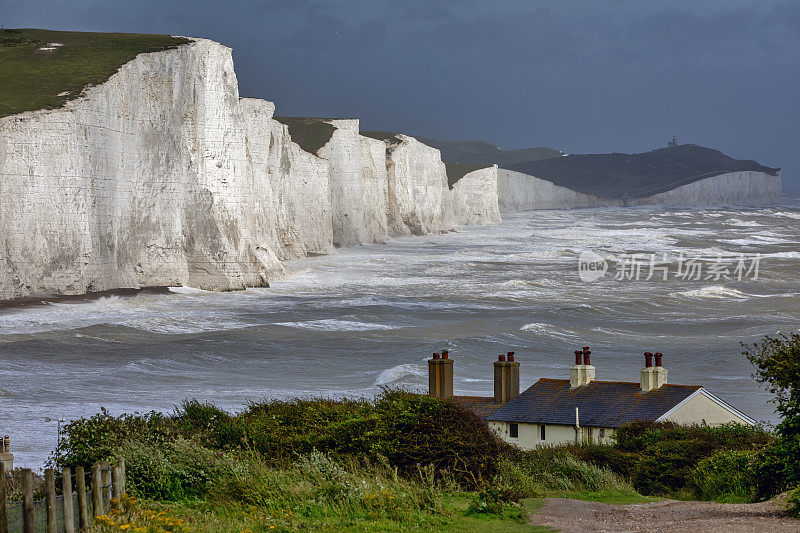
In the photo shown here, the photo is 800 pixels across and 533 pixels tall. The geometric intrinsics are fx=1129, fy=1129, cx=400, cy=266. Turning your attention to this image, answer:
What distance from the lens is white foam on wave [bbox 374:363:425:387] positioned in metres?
30.4

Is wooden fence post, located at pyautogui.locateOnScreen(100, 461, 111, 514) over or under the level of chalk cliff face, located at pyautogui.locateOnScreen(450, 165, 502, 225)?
under

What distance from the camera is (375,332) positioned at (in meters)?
41.9

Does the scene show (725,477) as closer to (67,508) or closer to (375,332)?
(67,508)

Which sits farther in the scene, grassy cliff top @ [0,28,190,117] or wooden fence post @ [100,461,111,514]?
grassy cliff top @ [0,28,190,117]

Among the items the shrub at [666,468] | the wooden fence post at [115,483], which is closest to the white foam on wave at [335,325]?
the shrub at [666,468]

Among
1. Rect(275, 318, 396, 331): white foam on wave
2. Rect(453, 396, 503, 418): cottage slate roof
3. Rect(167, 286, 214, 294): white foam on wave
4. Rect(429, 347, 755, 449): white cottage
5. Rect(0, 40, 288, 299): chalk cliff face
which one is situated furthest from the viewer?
Rect(167, 286, 214, 294): white foam on wave

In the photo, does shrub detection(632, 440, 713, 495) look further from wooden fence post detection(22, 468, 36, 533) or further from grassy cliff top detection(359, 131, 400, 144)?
grassy cliff top detection(359, 131, 400, 144)

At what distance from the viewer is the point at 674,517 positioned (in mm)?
10719

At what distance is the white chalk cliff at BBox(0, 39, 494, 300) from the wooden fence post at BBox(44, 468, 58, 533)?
37.3 meters

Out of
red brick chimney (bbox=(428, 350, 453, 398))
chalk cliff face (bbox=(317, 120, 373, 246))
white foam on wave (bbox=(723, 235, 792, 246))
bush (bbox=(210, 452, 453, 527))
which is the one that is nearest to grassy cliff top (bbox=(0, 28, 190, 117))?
chalk cliff face (bbox=(317, 120, 373, 246))

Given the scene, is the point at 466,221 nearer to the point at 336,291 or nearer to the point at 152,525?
the point at 336,291

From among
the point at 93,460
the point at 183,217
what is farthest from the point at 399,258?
the point at 93,460

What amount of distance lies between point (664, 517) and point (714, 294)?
45639 mm

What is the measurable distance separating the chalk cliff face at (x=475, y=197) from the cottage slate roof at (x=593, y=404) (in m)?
129
